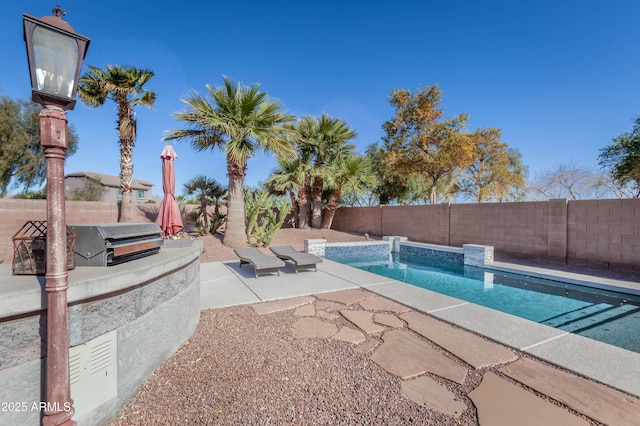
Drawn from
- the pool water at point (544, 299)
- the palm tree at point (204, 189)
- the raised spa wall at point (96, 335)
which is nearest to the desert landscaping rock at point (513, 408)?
the pool water at point (544, 299)

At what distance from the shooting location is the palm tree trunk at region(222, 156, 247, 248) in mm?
9625

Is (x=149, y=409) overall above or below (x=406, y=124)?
below

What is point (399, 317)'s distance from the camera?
12.8 feet

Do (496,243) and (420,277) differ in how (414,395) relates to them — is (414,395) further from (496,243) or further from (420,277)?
(496,243)

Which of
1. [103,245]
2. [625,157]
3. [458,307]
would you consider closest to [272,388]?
[103,245]

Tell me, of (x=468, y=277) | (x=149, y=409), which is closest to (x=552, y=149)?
Result: (x=468, y=277)

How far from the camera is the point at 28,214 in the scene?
9.38 meters

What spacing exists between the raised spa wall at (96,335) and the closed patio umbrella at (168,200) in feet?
17.0

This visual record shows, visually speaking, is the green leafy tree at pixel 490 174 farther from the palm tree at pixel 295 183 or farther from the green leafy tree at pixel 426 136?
the palm tree at pixel 295 183

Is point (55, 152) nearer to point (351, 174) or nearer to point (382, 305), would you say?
point (382, 305)

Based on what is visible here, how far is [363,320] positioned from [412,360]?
1078 mm

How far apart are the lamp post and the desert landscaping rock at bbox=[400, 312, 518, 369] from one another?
3298mm

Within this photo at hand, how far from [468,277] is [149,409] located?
7.86 meters

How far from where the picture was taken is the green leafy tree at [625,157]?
11.9m
